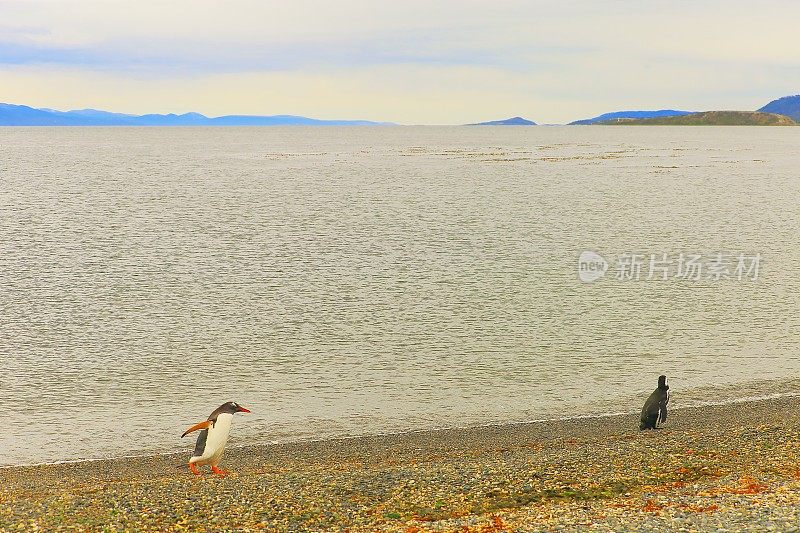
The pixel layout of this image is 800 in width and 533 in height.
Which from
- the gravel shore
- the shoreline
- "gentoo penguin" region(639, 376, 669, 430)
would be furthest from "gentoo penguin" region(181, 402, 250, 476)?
"gentoo penguin" region(639, 376, 669, 430)

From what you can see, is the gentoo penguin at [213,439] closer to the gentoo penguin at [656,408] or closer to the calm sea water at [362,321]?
the calm sea water at [362,321]

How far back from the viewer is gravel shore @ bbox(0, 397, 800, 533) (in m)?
13.0

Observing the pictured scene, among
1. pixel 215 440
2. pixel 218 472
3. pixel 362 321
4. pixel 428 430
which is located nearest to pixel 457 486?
pixel 215 440

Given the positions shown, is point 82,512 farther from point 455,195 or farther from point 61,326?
point 455,195

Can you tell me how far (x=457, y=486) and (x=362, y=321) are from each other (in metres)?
19.4

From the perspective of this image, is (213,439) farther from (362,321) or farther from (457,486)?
(362,321)

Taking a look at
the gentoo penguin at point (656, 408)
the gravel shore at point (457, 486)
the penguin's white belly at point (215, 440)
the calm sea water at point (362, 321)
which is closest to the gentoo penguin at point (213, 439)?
the penguin's white belly at point (215, 440)

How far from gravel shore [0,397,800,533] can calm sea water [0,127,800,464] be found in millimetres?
2378

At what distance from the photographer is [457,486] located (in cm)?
1519

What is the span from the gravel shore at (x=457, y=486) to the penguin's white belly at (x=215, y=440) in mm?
490

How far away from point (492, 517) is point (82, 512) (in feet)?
21.0

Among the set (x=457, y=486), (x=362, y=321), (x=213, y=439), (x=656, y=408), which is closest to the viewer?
(x=457, y=486)

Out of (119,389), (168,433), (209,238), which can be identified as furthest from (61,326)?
(209,238)

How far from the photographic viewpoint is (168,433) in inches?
867
